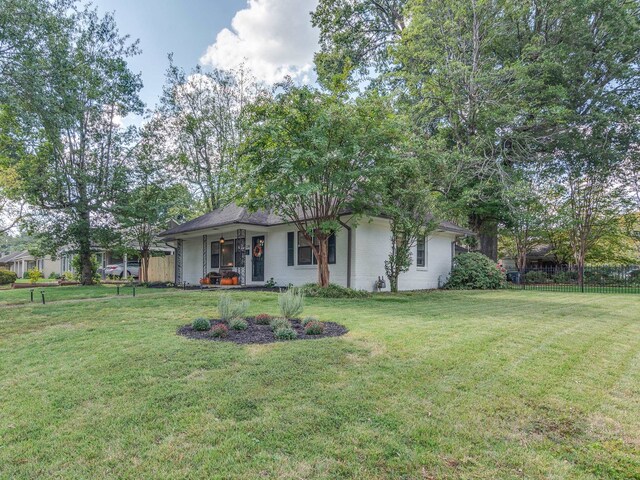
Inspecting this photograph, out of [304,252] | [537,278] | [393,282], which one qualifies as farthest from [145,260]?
[537,278]

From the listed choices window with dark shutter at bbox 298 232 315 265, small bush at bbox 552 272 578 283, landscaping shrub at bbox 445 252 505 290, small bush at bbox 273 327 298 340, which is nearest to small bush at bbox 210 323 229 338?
small bush at bbox 273 327 298 340

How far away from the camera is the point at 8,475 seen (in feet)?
6.91

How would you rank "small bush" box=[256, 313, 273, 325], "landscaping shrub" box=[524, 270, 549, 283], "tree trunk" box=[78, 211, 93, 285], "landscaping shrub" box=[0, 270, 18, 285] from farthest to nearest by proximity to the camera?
"landscaping shrub" box=[524, 270, 549, 283] < "landscaping shrub" box=[0, 270, 18, 285] < "tree trunk" box=[78, 211, 93, 285] < "small bush" box=[256, 313, 273, 325]

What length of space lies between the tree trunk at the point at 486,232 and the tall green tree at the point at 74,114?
17683 millimetres

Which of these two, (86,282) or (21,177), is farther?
(86,282)

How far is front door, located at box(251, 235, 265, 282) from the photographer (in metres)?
15.8

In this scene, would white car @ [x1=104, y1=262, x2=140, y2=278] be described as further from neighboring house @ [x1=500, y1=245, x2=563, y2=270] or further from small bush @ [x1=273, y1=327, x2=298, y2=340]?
neighboring house @ [x1=500, y1=245, x2=563, y2=270]

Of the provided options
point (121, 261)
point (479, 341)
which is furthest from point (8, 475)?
point (121, 261)

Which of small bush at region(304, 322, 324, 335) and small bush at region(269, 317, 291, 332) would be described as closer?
small bush at region(304, 322, 324, 335)

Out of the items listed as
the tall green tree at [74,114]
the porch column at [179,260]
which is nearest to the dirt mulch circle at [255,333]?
the tall green tree at [74,114]

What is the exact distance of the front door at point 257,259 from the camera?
15.8m

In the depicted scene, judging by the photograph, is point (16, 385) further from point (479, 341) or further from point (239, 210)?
point (239, 210)

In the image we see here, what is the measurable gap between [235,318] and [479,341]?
358 centimetres

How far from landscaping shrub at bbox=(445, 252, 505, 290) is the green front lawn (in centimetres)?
1100
